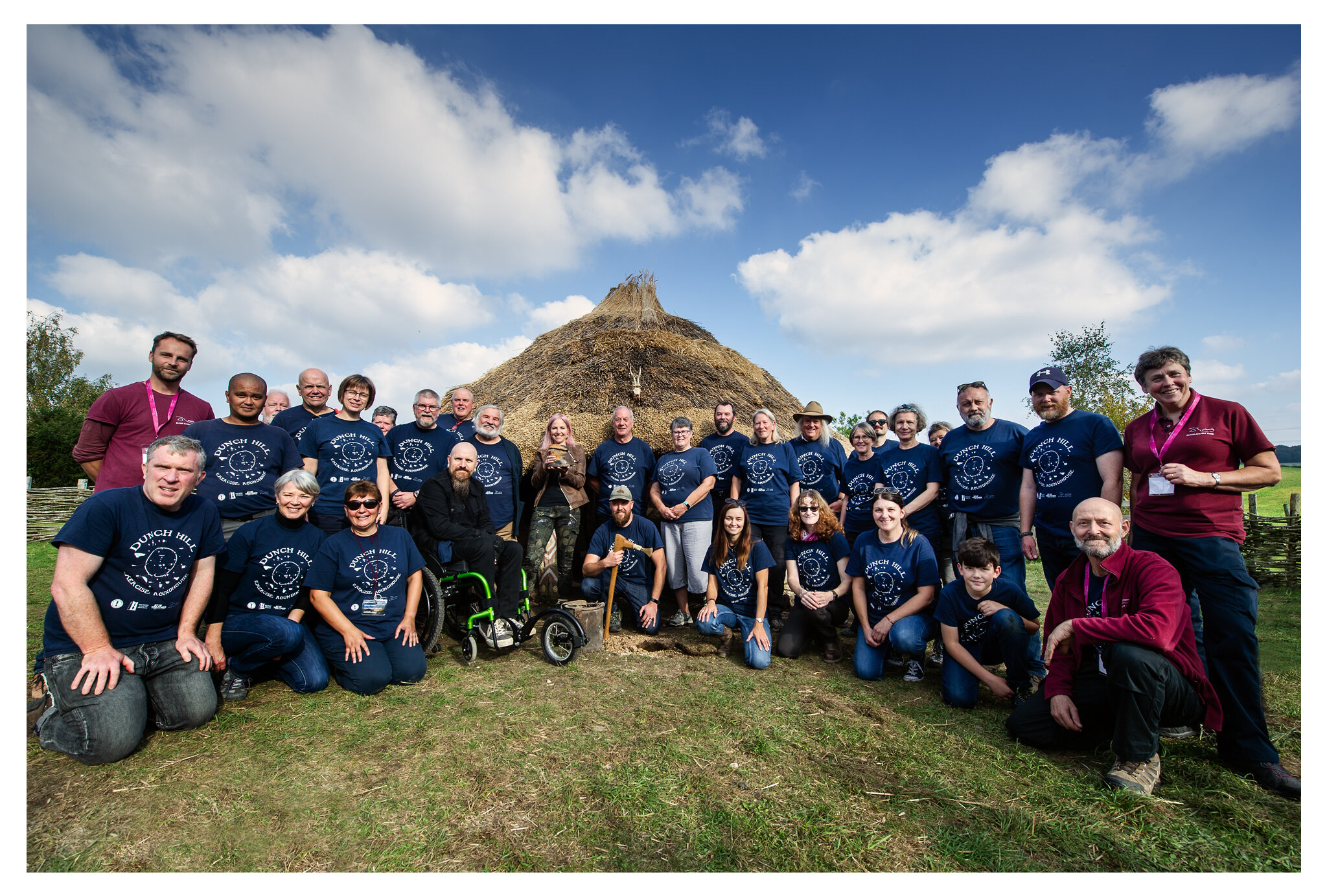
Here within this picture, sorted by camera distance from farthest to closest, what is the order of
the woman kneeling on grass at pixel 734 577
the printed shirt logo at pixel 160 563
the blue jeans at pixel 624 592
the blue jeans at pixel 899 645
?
the blue jeans at pixel 624 592 < the woman kneeling on grass at pixel 734 577 < the blue jeans at pixel 899 645 < the printed shirt logo at pixel 160 563

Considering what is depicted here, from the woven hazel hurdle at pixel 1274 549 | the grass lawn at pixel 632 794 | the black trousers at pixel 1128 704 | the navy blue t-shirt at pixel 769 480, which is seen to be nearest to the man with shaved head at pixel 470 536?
the grass lawn at pixel 632 794

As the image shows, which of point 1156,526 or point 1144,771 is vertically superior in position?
point 1156,526

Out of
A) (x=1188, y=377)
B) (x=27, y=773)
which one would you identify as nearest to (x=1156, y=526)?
(x=1188, y=377)

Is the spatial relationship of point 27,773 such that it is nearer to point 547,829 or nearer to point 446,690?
point 446,690

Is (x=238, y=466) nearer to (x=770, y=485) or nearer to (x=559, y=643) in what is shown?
(x=559, y=643)

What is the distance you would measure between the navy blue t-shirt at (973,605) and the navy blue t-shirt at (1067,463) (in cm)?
60

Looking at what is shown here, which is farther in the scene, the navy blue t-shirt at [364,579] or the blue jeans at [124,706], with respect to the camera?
A: the navy blue t-shirt at [364,579]

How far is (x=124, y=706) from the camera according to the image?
3250mm

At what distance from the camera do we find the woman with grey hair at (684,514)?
616cm

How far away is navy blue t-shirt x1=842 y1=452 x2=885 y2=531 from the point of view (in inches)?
226

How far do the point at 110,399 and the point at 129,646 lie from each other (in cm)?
206

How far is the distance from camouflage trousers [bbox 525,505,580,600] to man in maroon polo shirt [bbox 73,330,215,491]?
3.21 metres

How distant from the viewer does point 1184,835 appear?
2623mm

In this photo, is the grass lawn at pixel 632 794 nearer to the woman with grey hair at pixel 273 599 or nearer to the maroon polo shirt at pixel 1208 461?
the woman with grey hair at pixel 273 599
